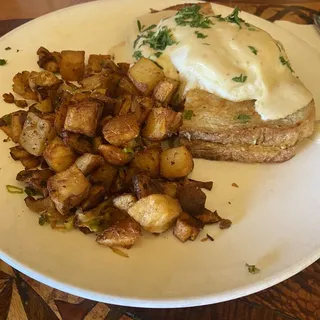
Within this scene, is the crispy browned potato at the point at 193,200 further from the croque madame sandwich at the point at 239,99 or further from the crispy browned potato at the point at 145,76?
the crispy browned potato at the point at 145,76

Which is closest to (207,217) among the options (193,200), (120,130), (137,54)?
(193,200)

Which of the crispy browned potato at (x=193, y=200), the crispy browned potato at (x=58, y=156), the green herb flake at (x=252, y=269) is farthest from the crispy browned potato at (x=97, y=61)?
the green herb flake at (x=252, y=269)

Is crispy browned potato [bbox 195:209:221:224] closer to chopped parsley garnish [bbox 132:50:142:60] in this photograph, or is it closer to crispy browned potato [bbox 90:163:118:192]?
crispy browned potato [bbox 90:163:118:192]

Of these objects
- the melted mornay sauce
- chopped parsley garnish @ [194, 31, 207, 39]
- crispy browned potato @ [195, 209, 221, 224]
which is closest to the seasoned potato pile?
crispy browned potato @ [195, 209, 221, 224]

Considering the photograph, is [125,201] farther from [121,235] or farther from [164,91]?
[164,91]

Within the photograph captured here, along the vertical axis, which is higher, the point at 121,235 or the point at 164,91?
the point at 164,91
